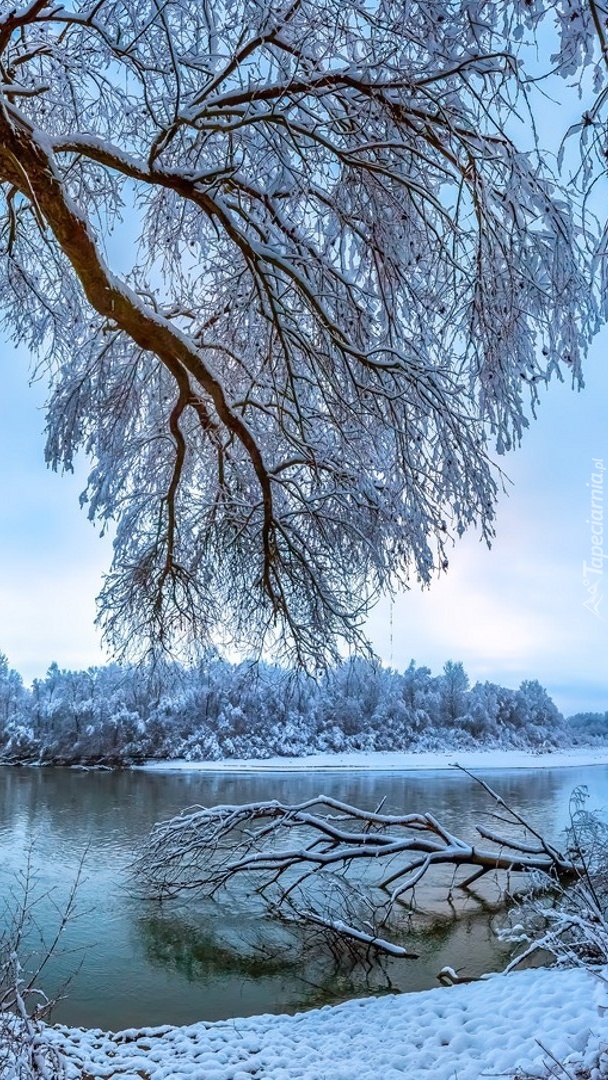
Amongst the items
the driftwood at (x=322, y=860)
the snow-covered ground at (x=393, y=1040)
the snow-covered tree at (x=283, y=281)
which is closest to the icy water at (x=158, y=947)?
the driftwood at (x=322, y=860)

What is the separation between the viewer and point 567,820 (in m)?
14.0

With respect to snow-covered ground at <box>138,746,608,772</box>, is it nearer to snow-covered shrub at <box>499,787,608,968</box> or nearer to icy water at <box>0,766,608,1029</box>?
icy water at <box>0,766,608,1029</box>

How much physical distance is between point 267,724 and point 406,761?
7.56 metres

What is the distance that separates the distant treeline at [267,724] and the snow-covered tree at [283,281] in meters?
2.31

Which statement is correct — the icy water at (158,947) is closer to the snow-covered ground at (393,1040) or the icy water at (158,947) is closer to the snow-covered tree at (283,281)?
the snow-covered ground at (393,1040)

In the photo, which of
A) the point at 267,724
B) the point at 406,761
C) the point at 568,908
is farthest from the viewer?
the point at 406,761

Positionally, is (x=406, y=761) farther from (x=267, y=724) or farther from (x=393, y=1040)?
(x=393, y=1040)

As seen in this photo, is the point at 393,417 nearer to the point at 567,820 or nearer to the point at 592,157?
the point at 592,157

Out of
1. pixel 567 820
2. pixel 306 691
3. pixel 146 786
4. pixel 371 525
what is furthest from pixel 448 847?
pixel 146 786

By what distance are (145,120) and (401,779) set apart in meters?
25.4

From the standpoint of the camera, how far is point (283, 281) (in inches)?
154

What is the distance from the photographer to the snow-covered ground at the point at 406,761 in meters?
33.0

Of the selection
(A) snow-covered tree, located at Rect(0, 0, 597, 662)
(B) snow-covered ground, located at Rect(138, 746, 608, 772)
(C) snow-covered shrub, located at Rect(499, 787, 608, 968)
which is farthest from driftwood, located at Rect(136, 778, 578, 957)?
(B) snow-covered ground, located at Rect(138, 746, 608, 772)

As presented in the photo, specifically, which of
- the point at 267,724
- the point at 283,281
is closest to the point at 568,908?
the point at 283,281
